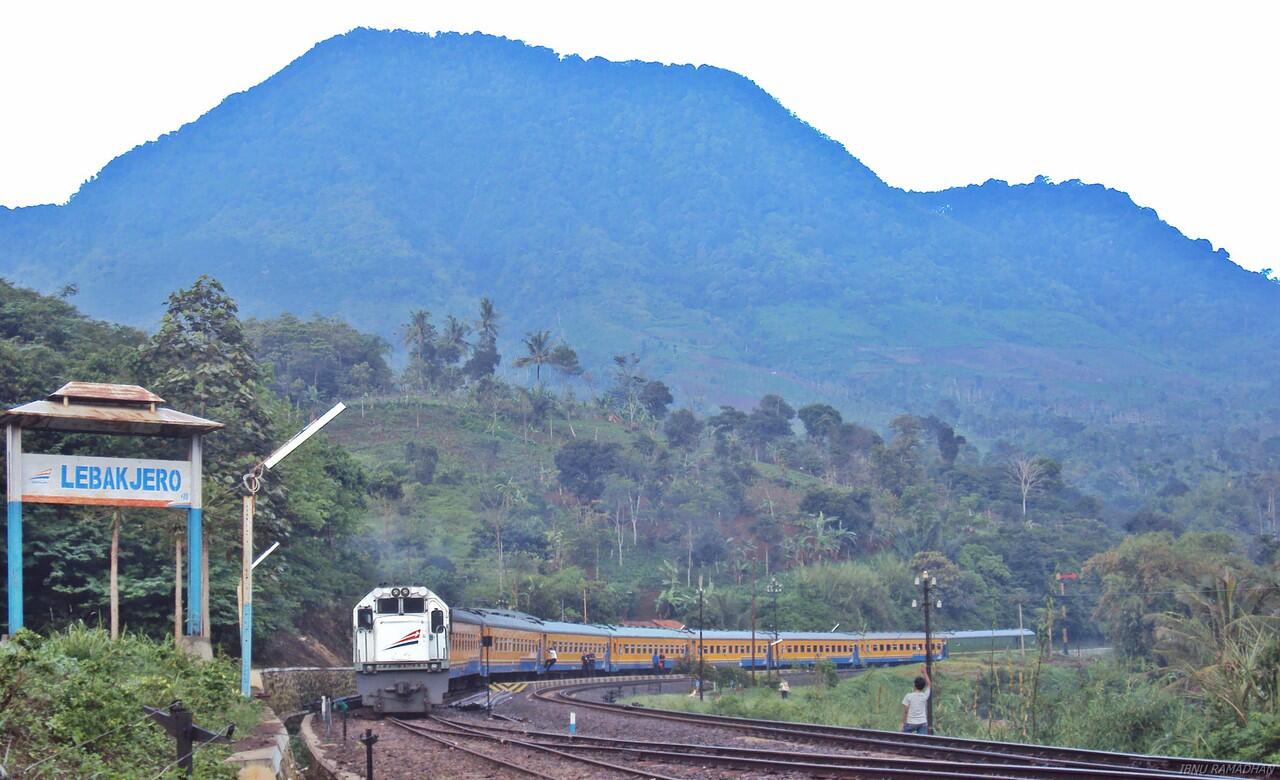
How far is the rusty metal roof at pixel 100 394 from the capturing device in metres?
20.6

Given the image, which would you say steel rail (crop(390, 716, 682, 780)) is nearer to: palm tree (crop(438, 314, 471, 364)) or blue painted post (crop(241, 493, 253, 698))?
blue painted post (crop(241, 493, 253, 698))

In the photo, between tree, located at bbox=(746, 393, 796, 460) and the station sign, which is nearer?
the station sign

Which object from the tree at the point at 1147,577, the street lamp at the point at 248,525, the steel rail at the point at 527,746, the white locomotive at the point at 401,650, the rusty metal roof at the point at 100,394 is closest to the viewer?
the steel rail at the point at 527,746

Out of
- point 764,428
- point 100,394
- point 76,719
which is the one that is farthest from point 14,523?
point 764,428

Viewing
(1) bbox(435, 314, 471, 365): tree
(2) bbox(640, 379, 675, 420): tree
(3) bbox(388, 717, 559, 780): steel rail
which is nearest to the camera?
(3) bbox(388, 717, 559, 780): steel rail

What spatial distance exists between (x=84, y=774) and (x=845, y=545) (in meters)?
94.0

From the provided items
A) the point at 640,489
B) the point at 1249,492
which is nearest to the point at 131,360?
the point at 640,489

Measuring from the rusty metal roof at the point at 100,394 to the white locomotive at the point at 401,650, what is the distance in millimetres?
6496

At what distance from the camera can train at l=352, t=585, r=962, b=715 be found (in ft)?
81.9

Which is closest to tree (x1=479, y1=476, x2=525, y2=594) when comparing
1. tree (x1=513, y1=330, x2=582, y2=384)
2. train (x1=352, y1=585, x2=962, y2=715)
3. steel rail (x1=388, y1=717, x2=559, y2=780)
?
tree (x1=513, y1=330, x2=582, y2=384)

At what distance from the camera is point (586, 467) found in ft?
357

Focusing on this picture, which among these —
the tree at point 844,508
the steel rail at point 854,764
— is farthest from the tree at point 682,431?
the steel rail at point 854,764

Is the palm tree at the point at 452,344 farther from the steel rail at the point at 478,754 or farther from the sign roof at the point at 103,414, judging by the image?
the steel rail at the point at 478,754

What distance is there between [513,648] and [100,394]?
19888mm
